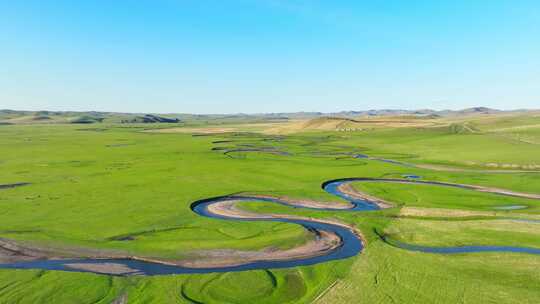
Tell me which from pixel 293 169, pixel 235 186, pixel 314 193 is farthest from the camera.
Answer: pixel 293 169

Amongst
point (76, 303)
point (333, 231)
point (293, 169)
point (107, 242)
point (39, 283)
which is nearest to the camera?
point (76, 303)

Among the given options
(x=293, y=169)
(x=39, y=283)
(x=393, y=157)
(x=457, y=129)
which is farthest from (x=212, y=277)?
(x=457, y=129)

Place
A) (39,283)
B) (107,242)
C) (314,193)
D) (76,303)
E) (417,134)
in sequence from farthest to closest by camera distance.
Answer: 1. (417,134)
2. (314,193)
3. (107,242)
4. (39,283)
5. (76,303)

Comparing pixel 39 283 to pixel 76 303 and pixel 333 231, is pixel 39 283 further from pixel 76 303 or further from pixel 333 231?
pixel 333 231

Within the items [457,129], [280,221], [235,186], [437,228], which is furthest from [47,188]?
[457,129]

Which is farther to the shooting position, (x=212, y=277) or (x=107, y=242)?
(x=107, y=242)

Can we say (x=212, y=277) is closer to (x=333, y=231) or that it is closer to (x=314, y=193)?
(x=333, y=231)
